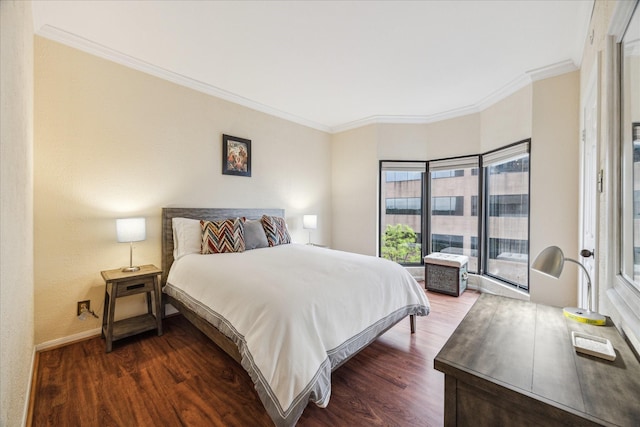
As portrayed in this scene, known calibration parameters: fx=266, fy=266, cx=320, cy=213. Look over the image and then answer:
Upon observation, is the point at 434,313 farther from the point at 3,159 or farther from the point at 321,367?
the point at 3,159

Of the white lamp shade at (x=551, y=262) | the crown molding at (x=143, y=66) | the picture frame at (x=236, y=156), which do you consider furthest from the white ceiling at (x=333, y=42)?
the white lamp shade at (x=551, y=262)

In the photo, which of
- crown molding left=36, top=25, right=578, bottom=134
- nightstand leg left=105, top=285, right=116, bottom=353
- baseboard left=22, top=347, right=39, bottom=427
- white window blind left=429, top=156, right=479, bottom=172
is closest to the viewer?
baseboard left=22, top=347, right=39, bottom=427

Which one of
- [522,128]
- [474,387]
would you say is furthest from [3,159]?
[522,128]

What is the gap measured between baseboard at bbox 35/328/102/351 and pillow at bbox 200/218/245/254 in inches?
46.1

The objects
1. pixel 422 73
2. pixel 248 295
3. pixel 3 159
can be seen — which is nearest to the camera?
pixel 3 159

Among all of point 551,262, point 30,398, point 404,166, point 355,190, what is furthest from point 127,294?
point 404,166

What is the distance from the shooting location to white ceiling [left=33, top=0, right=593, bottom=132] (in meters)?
2.03

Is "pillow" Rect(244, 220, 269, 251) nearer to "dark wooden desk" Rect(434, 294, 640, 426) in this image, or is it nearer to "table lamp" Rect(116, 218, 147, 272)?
"table lamp" Rect(116, 218, 147, 272)

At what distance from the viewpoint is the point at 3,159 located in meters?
1.02

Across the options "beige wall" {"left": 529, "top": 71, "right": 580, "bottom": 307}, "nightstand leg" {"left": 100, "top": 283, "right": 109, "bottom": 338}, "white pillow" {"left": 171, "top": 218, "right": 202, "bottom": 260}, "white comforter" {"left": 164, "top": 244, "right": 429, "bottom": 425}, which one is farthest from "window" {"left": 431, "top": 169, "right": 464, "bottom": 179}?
"nightstand leg" {"left": 100, "top": 283, "right": 109, "bottom": 338}

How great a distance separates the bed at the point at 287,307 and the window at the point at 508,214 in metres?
1.81

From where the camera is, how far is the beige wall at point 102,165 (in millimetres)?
2248

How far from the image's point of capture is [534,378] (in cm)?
84

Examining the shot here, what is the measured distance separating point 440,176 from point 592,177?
2.22 meters
